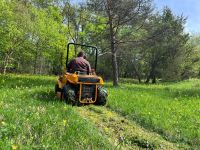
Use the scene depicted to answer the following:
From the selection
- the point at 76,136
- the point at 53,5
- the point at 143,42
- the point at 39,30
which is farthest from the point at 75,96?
the point at 53,5

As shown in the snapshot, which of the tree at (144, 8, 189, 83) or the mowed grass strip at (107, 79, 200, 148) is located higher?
the tree at (144, 8, 189, 83)

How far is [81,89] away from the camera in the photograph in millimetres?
13719

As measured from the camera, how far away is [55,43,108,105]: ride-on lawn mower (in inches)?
529

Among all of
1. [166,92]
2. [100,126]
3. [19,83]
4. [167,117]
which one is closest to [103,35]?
[166,92]

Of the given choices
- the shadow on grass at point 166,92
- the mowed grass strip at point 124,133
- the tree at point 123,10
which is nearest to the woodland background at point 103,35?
the tree at point 123,10

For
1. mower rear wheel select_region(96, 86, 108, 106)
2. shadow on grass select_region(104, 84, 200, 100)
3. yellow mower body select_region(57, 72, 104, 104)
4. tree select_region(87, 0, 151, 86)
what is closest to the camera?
yellow mower body select_region(57, 72, 104, 104)

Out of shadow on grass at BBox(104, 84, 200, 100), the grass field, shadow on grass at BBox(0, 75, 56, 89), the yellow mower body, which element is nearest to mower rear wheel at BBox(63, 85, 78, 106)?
the yellow mower body

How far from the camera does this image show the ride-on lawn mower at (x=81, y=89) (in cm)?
1344

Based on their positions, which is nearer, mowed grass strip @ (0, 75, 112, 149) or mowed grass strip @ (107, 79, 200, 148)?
mowed grass strip @ (0, 75, 112, 149)

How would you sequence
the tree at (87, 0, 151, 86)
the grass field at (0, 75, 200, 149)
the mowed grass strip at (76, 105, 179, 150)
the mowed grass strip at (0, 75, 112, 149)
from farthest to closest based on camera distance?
the tree at (87, 0, 151, 86) < the mowed grass strip at (76, 105, 179, 150) < the grass field at (0, 75, 200, 149) < the mowed grass strip at (0, 75, 112, 149)

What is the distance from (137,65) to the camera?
52812 mm

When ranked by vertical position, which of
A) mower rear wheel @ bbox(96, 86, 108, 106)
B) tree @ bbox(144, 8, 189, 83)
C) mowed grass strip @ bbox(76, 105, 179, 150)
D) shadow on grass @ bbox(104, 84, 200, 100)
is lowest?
mowed grass strip @ bbox(76, 105, 179, 150)

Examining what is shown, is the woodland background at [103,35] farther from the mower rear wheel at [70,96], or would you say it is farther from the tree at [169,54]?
the mower rear wheel at [70,96]

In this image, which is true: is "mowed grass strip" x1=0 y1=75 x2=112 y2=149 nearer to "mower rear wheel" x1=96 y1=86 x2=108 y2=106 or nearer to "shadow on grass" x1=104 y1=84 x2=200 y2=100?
"mower rear wheel" x1=96 y1=86 x2=108 y2=106
